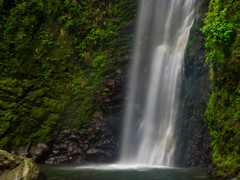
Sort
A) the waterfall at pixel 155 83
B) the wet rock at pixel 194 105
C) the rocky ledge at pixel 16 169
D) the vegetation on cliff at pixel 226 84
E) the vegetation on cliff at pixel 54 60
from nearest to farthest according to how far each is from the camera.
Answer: the rocky ledge at pixel 16 169
the vegetation on cliff at pixel 226 84
the wet rock at pixel 194 105
the waterfall at pixel 155 83
the vegetation on cliff at pixel 54 60

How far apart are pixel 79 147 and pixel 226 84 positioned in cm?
1068

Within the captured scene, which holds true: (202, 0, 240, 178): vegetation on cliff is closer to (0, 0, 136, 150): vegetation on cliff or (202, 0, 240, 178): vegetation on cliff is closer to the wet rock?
the wet rock

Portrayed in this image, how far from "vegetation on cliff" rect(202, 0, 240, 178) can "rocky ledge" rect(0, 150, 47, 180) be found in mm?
6034

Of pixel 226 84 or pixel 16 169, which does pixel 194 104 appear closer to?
pixel 226 84

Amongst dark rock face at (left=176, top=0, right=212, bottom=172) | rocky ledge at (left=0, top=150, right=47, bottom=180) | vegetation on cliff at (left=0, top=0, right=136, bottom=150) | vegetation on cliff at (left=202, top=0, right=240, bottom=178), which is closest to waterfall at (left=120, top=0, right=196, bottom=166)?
dark rock face at (left=176, top=0, right=212, bottom=172)

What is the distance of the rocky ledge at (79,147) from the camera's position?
15.1 m

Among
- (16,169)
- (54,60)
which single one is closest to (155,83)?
(54,60)

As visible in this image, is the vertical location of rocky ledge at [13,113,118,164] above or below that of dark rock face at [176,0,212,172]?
below

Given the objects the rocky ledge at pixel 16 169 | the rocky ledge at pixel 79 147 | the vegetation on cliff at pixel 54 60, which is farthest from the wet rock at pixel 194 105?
the rocky ledge at pixel 16 169

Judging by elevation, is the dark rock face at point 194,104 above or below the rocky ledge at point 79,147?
above

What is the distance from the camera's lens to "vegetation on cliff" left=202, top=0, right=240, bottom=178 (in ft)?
26.2

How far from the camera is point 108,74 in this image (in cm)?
1814

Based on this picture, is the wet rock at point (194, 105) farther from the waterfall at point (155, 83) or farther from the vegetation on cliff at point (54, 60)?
the vegetation on cliff at point (54, 60)

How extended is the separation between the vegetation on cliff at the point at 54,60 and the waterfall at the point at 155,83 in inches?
69.0
